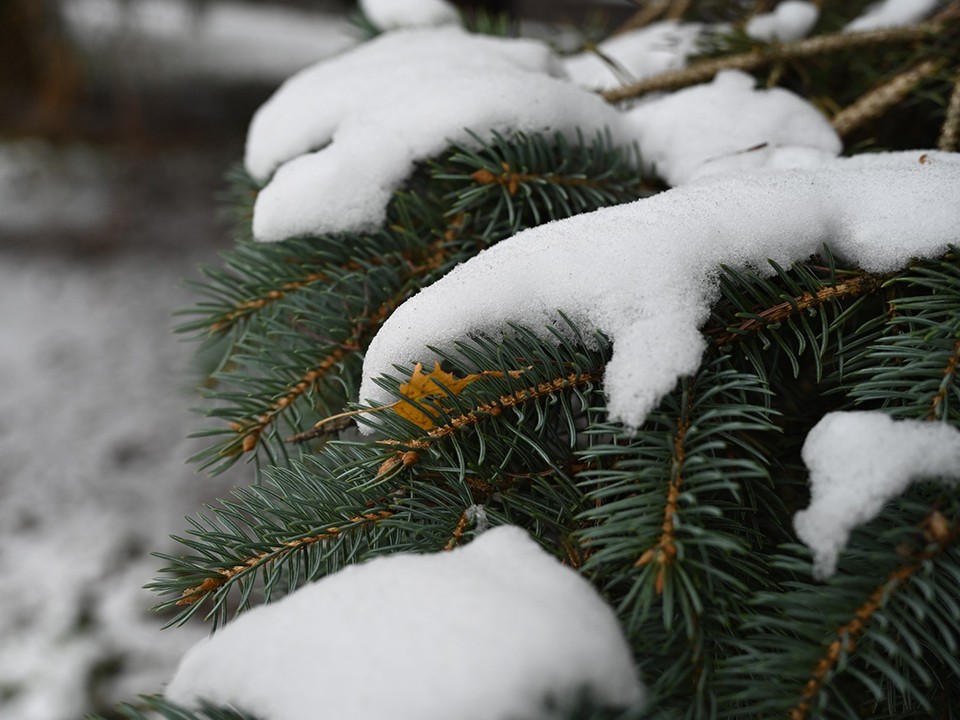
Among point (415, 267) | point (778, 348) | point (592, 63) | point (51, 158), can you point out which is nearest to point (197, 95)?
point (51, 158)

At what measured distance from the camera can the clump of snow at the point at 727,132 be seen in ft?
2.63

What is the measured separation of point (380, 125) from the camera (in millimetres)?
771

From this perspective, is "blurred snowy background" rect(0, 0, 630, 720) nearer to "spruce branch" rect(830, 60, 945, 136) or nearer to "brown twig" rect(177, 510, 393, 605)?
"brown twig" rect(177, 510, 393, 605)

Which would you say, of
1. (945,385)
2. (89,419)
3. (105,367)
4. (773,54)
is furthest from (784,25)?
(105,367)

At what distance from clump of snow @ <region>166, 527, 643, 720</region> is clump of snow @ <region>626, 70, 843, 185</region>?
0.53m

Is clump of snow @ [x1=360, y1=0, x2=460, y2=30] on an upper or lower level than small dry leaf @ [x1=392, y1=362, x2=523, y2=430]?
upper

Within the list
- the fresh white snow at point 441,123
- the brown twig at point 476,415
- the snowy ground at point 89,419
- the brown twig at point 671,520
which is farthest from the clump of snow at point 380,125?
the snowy ground at point 89,419

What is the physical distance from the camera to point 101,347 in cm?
302

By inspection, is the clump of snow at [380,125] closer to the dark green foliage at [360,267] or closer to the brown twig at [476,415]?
the dark green foliage at [360,267]

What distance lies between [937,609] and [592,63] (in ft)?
3.01

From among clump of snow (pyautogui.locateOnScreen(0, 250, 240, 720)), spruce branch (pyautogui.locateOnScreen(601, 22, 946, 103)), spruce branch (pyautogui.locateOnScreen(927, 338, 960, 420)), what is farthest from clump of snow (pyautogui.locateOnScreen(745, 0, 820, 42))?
clump of snow (pyautogui.locateOnScreen(0, 250, 240, 720))

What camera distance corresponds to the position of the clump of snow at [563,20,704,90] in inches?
40.9

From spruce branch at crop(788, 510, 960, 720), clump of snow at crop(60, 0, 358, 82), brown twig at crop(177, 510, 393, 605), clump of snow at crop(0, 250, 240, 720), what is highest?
spruce branch at crop(788, 510, 960, 720)

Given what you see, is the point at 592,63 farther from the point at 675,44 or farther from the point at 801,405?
the point at 801,405
